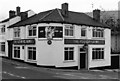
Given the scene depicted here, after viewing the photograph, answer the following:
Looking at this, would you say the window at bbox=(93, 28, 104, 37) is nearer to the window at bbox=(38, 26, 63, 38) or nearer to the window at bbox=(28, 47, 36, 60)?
the window at bbox=(38, 26, 63, 38)

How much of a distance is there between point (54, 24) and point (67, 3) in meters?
5.30

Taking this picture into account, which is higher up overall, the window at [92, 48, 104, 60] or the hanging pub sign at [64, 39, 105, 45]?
the hanging pub sign at [64, 39, 105, 45]

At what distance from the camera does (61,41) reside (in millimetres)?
26297

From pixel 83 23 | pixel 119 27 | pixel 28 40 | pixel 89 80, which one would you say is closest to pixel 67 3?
pixel 83 23

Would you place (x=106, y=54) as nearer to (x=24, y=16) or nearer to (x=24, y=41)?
(x=24, y=41)

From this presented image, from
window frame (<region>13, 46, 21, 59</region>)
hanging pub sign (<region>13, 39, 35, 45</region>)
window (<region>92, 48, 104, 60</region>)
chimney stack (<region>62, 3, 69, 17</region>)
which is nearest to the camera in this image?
hanging pub sign (<region>13, 39, 35, 45</region>)

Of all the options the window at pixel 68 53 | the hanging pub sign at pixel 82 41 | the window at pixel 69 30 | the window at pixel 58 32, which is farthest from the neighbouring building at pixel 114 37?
the window at pixel 58 32

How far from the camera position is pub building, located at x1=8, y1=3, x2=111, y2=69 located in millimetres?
25969

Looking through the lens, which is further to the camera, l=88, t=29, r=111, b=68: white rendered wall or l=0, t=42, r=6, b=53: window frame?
l=0, t=42, r=6, b=53: window frame

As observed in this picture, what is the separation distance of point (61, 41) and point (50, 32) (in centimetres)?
190

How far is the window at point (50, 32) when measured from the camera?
26.0m

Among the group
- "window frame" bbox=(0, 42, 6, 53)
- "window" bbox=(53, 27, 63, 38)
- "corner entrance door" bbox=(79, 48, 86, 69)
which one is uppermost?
"window" bbox=(53, 27, 63, 38)

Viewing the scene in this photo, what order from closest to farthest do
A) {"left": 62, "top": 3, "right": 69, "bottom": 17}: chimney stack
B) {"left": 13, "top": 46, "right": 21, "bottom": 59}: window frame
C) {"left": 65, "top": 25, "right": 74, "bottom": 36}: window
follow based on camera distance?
1. {"left": 65, "top": 25, "right": 74, "bottom": 36}: window
2. {"left": 62, "top": 3, "right": 69, "bottom": 17}: chimney stack
3. {"left": 13, "top": 46, "right": 21, "bottom": 59}: window frame

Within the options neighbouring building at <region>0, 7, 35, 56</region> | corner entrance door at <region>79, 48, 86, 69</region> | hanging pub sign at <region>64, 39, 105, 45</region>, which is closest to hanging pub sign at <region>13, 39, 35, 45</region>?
neighbouring building at <region>0, 7, 35, 56</region>
